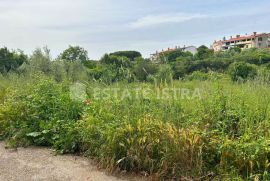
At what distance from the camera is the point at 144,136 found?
3.17m

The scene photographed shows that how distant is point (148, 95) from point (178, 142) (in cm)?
136

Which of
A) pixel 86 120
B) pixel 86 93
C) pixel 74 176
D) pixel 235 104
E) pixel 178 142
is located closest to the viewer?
pixel 178 142

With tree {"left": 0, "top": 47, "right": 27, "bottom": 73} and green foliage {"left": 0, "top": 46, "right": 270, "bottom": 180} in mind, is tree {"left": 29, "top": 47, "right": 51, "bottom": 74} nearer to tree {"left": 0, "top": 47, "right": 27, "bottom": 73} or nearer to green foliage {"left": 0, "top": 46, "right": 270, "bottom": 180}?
tree {"left": 0, "top": 47, "right": 27, "bottom": 73}

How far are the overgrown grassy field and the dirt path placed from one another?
0.16 metres

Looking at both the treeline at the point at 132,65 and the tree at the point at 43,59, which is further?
the tree at the point at 43,59

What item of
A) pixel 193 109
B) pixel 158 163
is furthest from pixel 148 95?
pixel 158 163

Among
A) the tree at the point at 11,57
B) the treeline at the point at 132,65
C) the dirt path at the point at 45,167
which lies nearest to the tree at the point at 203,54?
the treeline at the point at 132,65

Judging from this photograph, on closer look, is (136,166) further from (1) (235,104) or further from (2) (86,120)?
(1) (235,104)

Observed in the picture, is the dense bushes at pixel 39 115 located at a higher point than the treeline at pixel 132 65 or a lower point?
lower

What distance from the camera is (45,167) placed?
11.2 ft

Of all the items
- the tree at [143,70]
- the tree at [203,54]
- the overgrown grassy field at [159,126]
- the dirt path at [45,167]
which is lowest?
the dirt path at [45,167]

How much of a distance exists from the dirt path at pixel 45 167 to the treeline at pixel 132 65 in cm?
167

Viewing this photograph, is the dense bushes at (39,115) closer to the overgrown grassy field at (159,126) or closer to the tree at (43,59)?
the overgrown grassy field at (159,126)

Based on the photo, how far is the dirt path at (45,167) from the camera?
10.3 feet
